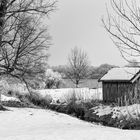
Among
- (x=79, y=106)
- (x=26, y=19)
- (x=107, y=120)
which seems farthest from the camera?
(x=79, y=106)

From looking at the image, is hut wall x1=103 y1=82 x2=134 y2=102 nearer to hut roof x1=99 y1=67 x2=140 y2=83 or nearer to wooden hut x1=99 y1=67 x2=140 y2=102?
wooden hut x1=99 y1=67 x2=140 y2=102

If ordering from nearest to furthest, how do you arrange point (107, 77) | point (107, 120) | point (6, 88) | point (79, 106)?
point (107, 120) → point (79, 106) → point (107, 77) → point (6, 88)

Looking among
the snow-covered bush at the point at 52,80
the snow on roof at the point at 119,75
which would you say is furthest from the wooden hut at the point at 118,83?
the snow-covered bush at the point at 52,80

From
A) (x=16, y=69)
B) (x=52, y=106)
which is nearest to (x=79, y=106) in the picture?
(x=52, y=106)

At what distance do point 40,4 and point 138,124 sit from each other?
900 cm

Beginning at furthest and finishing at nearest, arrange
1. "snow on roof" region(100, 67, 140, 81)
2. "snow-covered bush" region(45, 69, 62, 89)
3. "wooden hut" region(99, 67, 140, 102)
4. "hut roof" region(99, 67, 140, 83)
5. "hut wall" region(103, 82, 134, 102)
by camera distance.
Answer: "snow-covered bush" region(45, 69, 62, 89)
"snow on roof" region(100, 67, 140, 81)
"hut wall" region(103, 82, 134, 102)
"hut roof" region(99, 67, 140, 83)
"wooden hut" region(99, 67, 140, 102)

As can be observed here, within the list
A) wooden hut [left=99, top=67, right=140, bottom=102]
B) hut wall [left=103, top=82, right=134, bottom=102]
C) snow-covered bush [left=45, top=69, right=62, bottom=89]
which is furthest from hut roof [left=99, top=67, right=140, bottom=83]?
snow-covered bush [left=45, top=69, right=62, bottom=89]

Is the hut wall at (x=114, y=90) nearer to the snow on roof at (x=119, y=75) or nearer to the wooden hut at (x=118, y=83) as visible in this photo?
the wooden hut at (x=118, y=83)

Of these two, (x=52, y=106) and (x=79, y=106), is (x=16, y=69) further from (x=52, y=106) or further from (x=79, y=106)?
(x=52, y=106)

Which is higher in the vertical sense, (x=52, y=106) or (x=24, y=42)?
(x=24, y=42)

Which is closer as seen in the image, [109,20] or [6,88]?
[109,20]

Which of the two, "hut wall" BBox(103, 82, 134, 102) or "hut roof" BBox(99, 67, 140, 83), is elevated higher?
"hut roof" BBox(99, 67, 140, 83)

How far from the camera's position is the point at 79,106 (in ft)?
81.2

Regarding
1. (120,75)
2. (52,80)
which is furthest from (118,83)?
(52,80)
